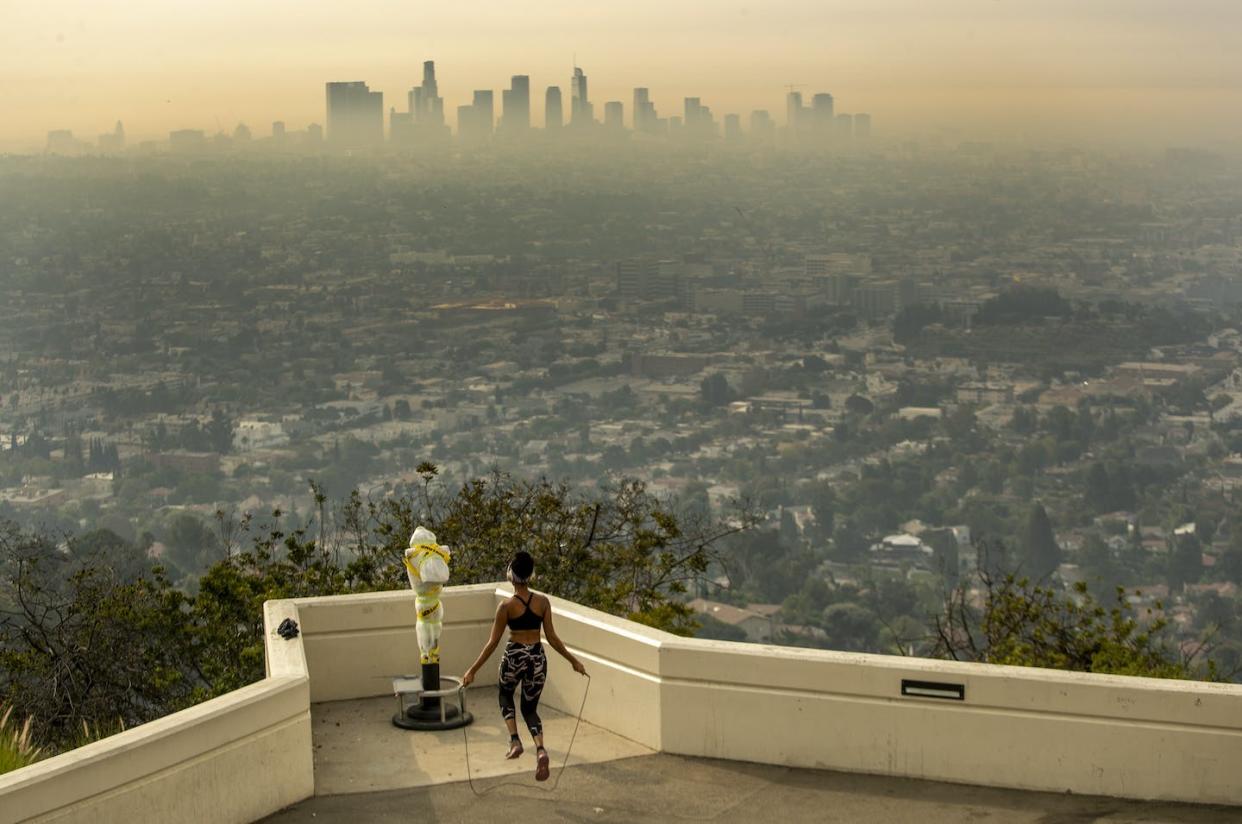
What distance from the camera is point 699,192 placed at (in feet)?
389

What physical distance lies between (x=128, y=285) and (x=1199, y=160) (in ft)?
252

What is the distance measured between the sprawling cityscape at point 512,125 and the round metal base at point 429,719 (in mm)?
104973

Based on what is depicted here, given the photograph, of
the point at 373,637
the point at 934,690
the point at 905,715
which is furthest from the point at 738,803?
the point at 373,637

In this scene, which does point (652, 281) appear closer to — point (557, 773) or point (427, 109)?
point (427, 109)

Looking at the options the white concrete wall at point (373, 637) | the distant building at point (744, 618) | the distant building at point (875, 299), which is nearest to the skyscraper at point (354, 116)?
the distant building at point (875, 299)

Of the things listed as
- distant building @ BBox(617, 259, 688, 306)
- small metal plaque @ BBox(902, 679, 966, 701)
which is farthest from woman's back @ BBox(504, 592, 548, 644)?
distant building @ BBox(617, 259, 688, 306)

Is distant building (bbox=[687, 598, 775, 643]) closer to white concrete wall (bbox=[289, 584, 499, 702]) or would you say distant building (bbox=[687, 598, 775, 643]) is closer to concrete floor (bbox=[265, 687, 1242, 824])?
white concrete wall (bbox=[289, 584, 499, 702])

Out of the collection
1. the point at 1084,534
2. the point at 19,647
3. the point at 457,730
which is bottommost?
the point at 1084,534

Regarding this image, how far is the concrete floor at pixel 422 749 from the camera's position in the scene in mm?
9734

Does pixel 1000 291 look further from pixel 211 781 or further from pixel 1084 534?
pixel 211 781

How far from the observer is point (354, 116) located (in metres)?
117

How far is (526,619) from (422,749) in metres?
1.36

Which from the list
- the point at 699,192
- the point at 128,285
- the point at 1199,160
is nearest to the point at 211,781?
the point at 128,285

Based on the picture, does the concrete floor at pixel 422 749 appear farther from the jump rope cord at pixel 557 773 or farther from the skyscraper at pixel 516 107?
the skyscraper at pixel 516 107
